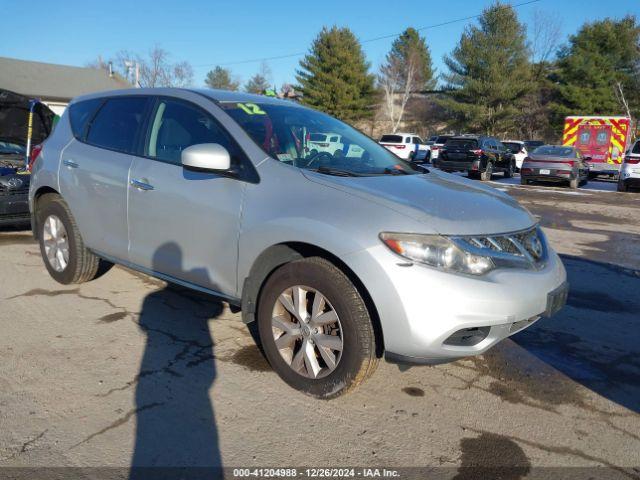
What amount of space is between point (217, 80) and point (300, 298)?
93484 mm

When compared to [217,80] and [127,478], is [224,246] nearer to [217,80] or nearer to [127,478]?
[127,478]

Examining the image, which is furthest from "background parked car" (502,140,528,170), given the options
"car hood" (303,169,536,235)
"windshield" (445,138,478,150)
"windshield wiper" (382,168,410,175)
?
"car hood" (303,169,536,235)

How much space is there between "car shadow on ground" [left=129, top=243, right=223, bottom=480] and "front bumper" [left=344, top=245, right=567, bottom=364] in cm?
106

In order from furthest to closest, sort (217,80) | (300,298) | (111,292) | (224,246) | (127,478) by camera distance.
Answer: (217,80) → (111,292) → (224,246) → (300,298) → (127,478)

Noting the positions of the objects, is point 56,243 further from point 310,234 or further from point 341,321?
point 341,321

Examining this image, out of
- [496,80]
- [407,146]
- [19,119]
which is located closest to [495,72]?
[496,80]

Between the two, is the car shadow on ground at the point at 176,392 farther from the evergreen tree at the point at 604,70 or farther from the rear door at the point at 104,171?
the evergreen tree at the point at 604,70

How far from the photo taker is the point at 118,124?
4.35 metres

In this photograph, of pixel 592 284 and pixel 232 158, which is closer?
pixel 232 158

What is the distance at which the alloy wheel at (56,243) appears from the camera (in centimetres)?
484

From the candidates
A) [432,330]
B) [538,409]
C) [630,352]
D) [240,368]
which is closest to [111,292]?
[240,368]

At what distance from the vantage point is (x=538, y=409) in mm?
3100

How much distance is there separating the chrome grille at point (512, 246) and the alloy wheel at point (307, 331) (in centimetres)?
82

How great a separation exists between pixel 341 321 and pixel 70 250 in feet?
9.87
